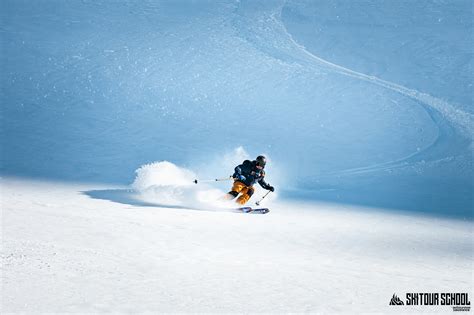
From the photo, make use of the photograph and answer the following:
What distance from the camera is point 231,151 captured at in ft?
57.3

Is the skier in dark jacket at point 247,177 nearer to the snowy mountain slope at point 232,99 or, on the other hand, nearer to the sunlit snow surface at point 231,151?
the sunlit snow surface at point 231,151

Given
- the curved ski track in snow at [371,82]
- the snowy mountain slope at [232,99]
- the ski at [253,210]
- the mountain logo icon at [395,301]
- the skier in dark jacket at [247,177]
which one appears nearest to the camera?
the mountain logo icon at [395,301]

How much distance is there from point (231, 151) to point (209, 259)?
33.8 ft

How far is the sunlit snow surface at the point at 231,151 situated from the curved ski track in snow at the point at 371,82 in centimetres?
10

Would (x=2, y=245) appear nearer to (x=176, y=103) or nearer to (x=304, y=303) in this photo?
(x=304, y=303)

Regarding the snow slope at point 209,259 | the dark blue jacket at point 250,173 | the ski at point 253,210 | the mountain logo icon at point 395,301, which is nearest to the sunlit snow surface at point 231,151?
the snow slope at point 209,259

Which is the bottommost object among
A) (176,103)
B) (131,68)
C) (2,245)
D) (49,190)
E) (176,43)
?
(2,245)

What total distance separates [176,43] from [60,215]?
57.9 feet

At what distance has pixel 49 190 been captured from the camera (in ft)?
38.4

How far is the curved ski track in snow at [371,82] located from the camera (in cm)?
1761

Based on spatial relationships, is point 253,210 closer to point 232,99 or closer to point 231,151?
point 231,151

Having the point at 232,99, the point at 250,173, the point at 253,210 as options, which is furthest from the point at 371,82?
the point at 253,210

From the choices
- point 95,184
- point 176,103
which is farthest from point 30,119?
point 95,184

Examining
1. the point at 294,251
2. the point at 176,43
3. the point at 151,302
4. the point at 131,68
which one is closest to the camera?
the point at 151,302
